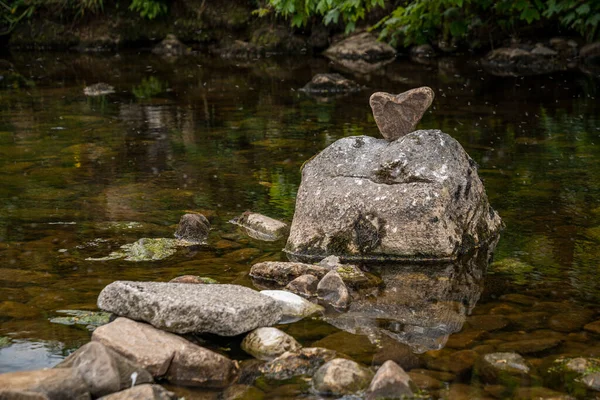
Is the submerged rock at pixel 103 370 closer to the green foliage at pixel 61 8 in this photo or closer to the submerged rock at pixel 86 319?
the submerged rock at pixel 86 319

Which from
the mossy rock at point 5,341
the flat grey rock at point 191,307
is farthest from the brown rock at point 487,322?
the mossy rock at point 5,341

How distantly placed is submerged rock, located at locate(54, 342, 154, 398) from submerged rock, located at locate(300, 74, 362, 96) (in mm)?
11644

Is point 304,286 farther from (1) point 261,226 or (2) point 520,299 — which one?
(1) point 261,226

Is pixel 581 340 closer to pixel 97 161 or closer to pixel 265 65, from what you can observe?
pixel 97 161

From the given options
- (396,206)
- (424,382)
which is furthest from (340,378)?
(396,206)

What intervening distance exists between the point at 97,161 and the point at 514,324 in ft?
20.2

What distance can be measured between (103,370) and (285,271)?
2.02 metres

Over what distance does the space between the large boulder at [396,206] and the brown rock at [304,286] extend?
0.74 m

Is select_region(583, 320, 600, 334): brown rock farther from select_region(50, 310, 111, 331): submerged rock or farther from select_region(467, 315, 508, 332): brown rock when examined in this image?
select_region(50, 310, 111, 331): submerged rock

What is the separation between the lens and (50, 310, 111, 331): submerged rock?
498 cm

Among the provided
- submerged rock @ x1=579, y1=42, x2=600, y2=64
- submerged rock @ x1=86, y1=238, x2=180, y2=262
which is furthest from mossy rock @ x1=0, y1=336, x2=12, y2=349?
submerged rock @ x1=579, y1=42, x2=600, y2=64

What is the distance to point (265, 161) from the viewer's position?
32.1 feet

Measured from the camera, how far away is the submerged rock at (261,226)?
22.8 ft

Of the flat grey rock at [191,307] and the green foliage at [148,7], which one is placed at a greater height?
the green foliage at [148,7]
